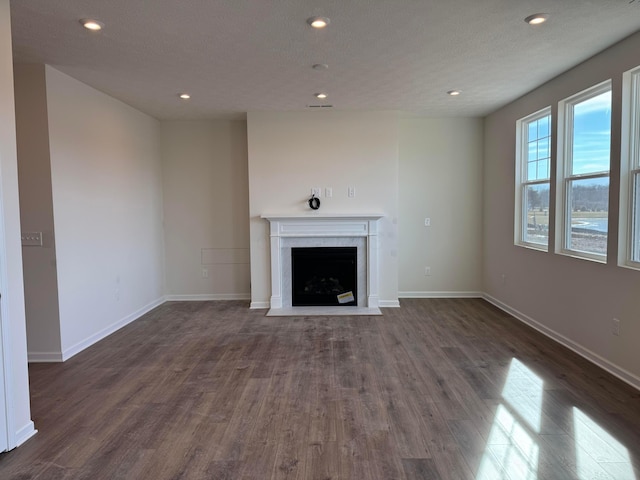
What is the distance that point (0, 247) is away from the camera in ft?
7.45

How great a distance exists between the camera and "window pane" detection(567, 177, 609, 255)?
3.42m

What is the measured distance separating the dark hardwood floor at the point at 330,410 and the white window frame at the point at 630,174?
100cm

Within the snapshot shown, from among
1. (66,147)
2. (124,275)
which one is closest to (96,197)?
(66,147)

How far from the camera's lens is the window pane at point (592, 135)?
3.40 meters

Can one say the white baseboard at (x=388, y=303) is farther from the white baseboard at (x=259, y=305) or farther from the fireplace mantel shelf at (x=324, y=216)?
the white baseboard at (x=259, y=305)

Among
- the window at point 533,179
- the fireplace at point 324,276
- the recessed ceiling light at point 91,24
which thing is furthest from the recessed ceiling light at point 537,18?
the fireplace at point 324,276

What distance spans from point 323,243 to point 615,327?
129 inches

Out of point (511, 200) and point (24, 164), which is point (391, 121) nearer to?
point (511, 200)

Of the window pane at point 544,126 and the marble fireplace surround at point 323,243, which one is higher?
the window pane at point 544,126

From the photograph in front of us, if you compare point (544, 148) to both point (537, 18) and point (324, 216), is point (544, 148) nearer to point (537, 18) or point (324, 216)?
point (537, 18)

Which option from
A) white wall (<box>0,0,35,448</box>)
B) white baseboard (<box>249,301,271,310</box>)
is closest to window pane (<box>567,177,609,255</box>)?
white baseboard (<box>249,301,271,310</box>)

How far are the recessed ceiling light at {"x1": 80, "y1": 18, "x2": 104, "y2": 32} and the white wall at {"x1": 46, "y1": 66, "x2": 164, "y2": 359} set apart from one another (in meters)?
1.09

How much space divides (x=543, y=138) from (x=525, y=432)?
128 inches

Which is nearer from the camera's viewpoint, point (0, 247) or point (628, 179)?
point (0, 247)
